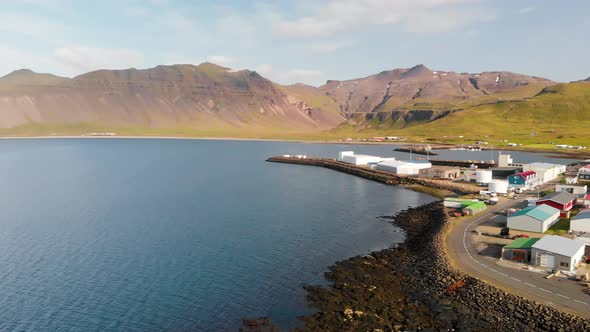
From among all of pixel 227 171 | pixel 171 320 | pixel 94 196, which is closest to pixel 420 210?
pixel 171 320

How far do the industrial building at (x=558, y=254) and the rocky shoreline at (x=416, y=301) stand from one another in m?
7.97

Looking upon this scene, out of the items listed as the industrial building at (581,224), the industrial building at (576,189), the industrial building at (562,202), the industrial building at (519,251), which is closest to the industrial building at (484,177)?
the industrial building at (576,189)

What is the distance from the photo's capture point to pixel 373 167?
141125 mm

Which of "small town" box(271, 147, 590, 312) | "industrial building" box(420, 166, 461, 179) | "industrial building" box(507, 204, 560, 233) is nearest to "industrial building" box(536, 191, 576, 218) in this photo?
"small town" box(271, 147, 590, 312)

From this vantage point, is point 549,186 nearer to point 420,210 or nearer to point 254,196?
point 420,210

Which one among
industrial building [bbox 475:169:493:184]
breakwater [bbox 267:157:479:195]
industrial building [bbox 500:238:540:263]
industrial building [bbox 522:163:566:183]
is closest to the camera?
industrial building [bbox 500:238:540:263]

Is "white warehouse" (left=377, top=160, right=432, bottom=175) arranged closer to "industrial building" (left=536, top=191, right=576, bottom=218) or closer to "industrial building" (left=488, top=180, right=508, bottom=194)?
"industrial building" (left=488, top=180, right=508, bottom=194)

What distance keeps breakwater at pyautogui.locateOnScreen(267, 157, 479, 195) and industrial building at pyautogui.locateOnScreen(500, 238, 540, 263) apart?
4361 cm

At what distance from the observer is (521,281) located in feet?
131

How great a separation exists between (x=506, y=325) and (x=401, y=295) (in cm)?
929

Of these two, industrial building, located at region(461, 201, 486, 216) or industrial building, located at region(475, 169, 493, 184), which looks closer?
industrial building, located at region(461, 201, 486, 216)

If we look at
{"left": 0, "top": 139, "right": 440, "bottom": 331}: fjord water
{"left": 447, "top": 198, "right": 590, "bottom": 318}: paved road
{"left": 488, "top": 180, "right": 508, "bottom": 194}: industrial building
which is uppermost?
{"left": 488, "top": 180, "right": 508, "bottom": 194}: industrial building

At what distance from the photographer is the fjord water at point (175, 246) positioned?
3884 cm

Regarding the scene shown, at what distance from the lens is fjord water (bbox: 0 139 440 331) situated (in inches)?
1529
